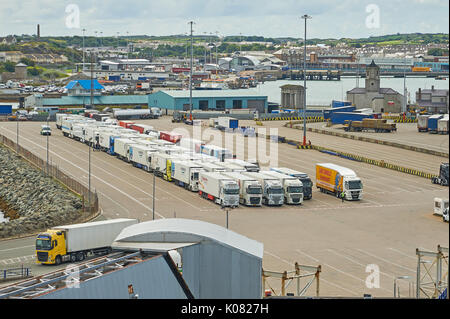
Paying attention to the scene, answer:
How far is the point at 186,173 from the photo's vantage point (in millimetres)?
40562

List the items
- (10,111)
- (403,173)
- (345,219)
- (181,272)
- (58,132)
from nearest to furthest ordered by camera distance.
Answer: (181,272)
(345,219)
(403,173)
(58,132)
(10,111)

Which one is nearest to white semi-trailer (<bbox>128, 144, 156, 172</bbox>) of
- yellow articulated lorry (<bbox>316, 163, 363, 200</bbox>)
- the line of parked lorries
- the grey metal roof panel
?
the line of parked lorries

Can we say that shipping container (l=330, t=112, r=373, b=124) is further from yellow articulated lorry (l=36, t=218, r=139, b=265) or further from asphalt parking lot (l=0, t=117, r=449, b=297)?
yellow articulated lorry (l=36, t=218, r=139, b=265)

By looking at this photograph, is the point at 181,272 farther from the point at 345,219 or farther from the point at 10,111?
the point at 10,111

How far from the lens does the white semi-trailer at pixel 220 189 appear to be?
118 feet

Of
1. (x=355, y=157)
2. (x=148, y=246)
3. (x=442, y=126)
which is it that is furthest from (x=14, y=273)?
(x=442, y=126)

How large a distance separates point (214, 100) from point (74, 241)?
66249 mm

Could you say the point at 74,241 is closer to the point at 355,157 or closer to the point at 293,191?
the point at 293,191

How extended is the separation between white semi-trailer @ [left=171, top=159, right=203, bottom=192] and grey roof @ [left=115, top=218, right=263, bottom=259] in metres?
21.1

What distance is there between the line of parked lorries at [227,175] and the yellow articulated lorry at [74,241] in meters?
10.5

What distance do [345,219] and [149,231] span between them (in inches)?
678

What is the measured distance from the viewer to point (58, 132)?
233ft
